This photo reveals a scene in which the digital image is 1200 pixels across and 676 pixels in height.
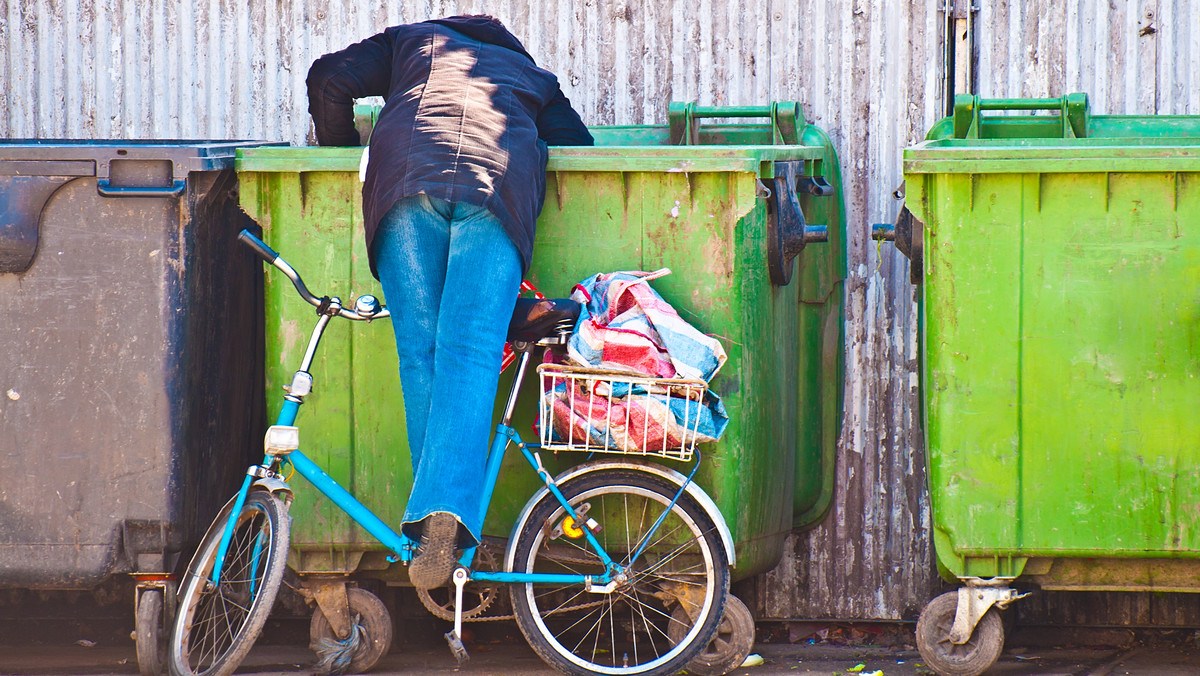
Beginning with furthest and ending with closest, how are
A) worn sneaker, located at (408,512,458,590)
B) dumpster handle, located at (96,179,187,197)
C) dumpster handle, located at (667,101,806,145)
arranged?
dumpster handle, located at (667,101,806,145), dumpster handle, located at (96,179,187,197), worn sneaker, located at (408,512,458,590)

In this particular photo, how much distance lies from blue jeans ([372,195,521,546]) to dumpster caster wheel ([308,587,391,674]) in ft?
1.82

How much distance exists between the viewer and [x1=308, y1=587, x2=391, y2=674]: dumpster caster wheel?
373cm

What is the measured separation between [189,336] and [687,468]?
1509 millimetres

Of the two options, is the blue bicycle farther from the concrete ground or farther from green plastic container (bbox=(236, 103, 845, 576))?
the concrete ground

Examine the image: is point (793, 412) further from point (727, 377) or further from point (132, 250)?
point (132, 250)

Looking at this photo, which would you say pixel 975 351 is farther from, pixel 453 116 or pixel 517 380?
pixel 453 116

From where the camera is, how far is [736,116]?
433 cm

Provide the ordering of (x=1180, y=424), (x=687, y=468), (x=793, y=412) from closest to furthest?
(x=1180, y=424) < (x=687, y=468) < (x=793, y=412)

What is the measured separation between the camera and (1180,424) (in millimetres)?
3328

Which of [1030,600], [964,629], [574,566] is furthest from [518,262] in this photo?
[1030,600]

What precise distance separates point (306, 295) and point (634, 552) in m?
1.16

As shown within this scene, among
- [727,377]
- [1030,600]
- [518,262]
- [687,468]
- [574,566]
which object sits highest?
[518,262]

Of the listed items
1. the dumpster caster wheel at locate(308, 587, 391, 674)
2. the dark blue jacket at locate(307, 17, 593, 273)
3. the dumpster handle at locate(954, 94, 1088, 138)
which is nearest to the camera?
the dark blue jacket at locate(307, 17, 593, 273)

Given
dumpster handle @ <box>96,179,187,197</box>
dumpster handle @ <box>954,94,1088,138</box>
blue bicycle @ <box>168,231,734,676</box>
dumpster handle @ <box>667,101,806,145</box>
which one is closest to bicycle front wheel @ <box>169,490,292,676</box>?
blue bicycle @ <box>168,231,734,676</box>
